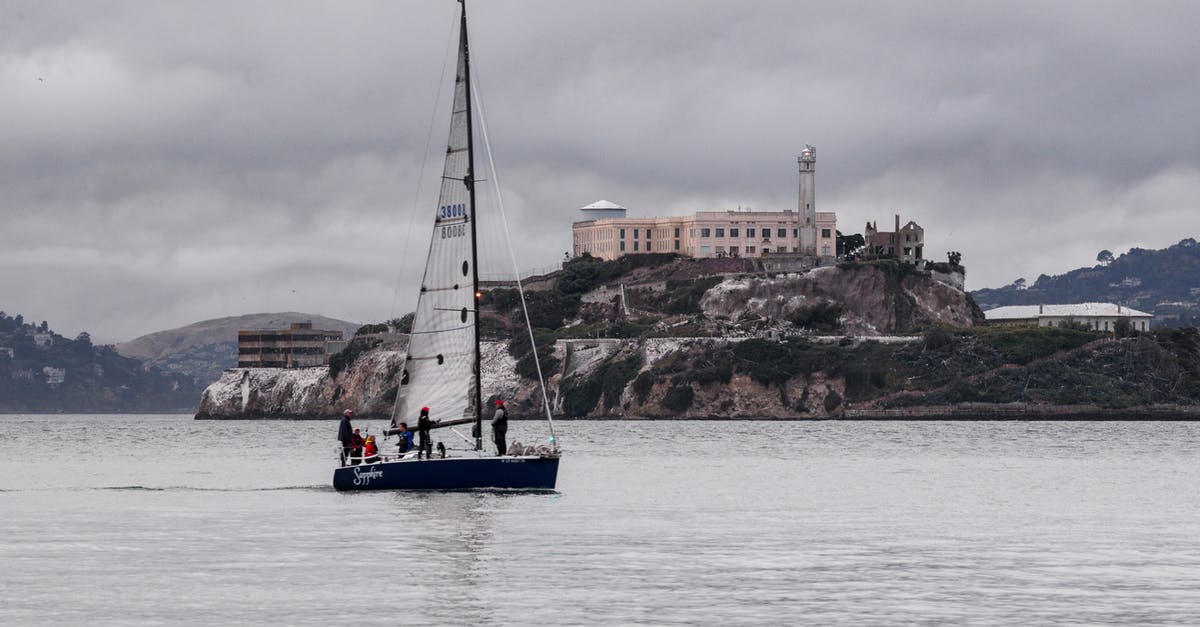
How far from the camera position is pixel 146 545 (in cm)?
4406

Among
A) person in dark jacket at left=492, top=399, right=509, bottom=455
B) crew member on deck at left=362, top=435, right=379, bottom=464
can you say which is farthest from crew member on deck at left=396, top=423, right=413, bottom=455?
person in dark jacket at left=492, top=399, right=509, bottom=455

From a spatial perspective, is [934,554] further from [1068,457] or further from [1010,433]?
[1010,433]

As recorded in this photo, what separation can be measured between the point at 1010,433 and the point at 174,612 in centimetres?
13846

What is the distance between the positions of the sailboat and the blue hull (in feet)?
0.15

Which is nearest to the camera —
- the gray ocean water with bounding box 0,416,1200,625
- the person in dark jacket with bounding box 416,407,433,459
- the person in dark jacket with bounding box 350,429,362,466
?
the gray ocean water with bounding box 0,416,1200,625

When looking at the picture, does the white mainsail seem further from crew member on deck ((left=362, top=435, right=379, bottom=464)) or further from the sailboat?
crew member on deck ((left=362, top=435, right=379, bottom=464))

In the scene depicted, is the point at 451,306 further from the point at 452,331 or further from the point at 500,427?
the point at 500,427

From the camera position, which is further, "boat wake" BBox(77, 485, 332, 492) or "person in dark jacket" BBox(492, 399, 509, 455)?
"boat wake" BBox(77, 485, 332, 492)

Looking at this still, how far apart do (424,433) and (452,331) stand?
332 cm

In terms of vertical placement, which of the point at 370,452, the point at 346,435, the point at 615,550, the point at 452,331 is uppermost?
the point at 452,331

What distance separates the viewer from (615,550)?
141ft

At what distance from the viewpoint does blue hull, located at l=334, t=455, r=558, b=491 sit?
55.7 metres

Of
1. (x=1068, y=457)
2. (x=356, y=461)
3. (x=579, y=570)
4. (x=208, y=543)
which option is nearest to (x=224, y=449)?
(x=1068, y=457)

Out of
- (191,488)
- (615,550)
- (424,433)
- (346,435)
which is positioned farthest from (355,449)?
(615,550)
